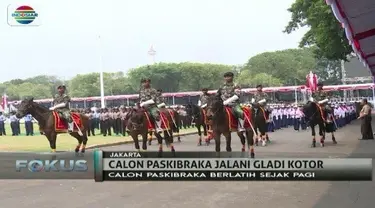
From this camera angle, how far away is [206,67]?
68.9 meters

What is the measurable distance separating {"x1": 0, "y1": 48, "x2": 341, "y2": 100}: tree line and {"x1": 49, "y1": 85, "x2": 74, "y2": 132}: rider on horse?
146ft

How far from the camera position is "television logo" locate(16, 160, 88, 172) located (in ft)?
31.7

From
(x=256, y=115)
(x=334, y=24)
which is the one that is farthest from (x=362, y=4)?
(x=334, y=24)

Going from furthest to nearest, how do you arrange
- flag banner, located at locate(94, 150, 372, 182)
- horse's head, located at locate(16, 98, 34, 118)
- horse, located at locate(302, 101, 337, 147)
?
horse, located at locate(302, 101, 337, 147) → horse's head, located at locate(16, 98, 34, 118) → flag banner, located at locate(94, 150, 372, 182)

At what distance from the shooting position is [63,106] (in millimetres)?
14516

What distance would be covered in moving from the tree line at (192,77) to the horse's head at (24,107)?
147 feet

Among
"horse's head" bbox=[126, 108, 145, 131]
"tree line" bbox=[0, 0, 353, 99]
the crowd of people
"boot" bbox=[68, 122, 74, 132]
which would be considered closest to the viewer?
"horse's head" bbox=[126, 108, 145, 131]

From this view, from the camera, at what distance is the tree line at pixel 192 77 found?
67312mm

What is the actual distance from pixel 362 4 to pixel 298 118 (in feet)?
79.4

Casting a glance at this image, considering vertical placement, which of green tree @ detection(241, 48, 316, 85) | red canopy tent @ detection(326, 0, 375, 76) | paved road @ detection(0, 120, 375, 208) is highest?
green tree @ detection(241, 48, 316, 85)

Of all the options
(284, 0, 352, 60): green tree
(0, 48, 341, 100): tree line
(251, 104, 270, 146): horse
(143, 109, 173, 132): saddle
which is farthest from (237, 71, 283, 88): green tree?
(143, 109, 173, 132): saddle

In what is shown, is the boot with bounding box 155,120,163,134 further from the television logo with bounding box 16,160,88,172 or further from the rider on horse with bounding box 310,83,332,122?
the rider on horse with bounding box 310,83,332,122

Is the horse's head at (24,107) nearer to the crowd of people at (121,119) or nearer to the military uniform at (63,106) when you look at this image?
the military uniform at (63,106)

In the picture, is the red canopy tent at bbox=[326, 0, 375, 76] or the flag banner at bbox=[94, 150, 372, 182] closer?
the red canopy tent at bbox=[326, 0, 375, 76]
